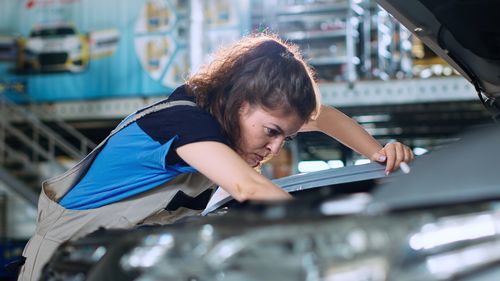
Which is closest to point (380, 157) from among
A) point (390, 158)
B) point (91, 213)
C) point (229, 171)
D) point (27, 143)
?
point (390, 158)

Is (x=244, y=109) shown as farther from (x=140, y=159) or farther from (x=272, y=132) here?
(x=140, y=159)

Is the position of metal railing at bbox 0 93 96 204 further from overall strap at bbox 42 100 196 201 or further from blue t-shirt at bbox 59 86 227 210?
blue t-shirt at bbox 59 86 227 210

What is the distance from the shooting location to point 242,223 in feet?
2.93

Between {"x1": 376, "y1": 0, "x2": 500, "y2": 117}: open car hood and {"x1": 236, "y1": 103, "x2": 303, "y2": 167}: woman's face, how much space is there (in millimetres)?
735

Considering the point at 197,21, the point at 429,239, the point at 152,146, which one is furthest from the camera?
the point at 197,21

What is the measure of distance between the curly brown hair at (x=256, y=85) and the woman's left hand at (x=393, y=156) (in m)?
0.19

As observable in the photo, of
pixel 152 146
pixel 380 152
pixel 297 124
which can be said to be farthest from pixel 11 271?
pixel 380 152

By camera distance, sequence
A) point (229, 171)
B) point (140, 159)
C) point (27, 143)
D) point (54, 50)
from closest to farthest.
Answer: point (229, 171), point (140, 159), point (27, 143), point (54, 50)

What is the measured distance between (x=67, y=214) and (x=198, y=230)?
93 centimetres

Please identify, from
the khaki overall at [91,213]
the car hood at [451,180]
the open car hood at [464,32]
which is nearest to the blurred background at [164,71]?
the open car hood at [464,32]

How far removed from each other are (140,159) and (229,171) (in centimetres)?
30

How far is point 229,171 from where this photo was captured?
1498 mm

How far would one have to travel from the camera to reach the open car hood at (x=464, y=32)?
89.7 inches

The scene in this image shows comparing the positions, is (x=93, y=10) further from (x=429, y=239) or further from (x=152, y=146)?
(x=429, y=239)
